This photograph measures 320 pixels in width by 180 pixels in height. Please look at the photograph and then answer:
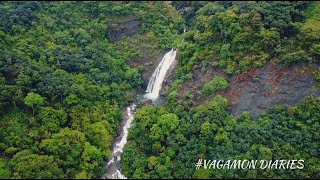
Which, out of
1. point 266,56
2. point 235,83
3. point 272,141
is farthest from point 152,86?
point 272,141

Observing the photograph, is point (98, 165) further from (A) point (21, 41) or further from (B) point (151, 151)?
(A) point (21, 41)

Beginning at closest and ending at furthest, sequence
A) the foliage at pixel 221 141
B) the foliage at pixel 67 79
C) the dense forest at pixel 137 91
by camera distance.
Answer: the foliage at pixel 221 141 < the dense forest at pixel 137 91 < the foliage at pixel 67 79

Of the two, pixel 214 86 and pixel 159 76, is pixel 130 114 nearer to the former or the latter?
pixel 159 76

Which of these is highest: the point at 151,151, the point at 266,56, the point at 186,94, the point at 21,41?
the point at 21,41

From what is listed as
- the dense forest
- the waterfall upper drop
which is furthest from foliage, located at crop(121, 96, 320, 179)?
the waterfall upper drop

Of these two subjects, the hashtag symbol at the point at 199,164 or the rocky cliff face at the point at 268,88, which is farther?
the rocky cliff face at the point at 268,88

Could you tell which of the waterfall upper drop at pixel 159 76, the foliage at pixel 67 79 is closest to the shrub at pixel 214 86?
the foliage at pixel 67 79

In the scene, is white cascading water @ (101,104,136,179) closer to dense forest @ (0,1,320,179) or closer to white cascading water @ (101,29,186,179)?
white cascading water @ (101,29,186,179)

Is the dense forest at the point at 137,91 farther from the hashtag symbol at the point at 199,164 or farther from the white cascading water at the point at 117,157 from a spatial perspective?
the white cascading water at the point at 117,157
